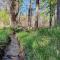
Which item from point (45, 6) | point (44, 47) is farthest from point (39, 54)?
point (45, 6)

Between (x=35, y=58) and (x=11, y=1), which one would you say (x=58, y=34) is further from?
(x=11, y=1)

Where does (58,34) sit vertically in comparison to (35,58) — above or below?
above

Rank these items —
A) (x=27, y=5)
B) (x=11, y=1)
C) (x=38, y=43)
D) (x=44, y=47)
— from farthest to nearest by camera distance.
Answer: (x=27, y=5) → (x=11, y=1) → (x=38, y=43) → (x=44, y=47)

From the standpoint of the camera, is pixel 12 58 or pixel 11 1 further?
pixel 11 1

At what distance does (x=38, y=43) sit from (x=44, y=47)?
419 mm

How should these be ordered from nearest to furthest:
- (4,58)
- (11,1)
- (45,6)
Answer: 1. (4,58)
2. (11,1)
3. (45,6)

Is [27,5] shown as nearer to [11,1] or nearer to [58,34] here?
[11,1]

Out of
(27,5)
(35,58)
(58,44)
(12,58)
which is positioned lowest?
(12,58)

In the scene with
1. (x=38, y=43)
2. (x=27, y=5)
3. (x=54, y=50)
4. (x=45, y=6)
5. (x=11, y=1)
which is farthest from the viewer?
(x=45, y=6)

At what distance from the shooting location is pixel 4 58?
7270 millimetres

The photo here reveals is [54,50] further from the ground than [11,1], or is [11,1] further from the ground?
[11,1]

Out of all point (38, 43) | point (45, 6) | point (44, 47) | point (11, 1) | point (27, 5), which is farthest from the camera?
point (45, 6)

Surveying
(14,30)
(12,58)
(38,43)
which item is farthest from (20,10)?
(38,43)

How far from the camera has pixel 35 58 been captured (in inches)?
159
